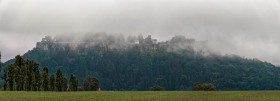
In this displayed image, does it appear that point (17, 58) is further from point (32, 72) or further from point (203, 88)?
point (203, 88)

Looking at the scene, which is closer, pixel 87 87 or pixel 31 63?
pixel 31 63

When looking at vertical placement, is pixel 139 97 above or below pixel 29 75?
below

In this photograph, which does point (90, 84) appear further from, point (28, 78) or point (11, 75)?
point (11, 75)

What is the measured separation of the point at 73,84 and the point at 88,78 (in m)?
42.3

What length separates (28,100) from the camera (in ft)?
176

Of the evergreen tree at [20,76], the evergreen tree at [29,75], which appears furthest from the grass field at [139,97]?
the evergreen tree at [29,75]

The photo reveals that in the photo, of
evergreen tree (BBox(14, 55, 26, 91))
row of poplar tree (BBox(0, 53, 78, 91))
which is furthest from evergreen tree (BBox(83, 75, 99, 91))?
evergreen tree (BBox(14, 55, 26, 91))

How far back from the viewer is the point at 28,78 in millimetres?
121250

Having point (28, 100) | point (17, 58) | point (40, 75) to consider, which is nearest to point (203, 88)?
point (40, 75)

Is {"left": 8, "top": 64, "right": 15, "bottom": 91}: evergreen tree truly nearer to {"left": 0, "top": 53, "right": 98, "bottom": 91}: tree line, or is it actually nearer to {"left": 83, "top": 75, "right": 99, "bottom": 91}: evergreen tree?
{"left": 0, "top": 53, "right": 98, "bottom": 91}: tree line

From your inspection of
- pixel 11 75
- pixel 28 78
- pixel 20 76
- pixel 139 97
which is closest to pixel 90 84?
pixel 28 78

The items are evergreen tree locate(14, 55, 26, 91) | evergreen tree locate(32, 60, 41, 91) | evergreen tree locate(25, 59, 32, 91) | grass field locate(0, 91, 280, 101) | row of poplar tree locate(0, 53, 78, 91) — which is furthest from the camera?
evergreen tree locate(32, 60, 41, 91)

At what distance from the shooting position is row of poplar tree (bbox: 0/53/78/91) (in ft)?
371

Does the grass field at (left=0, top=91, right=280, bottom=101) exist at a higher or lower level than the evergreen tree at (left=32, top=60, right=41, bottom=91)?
lower
